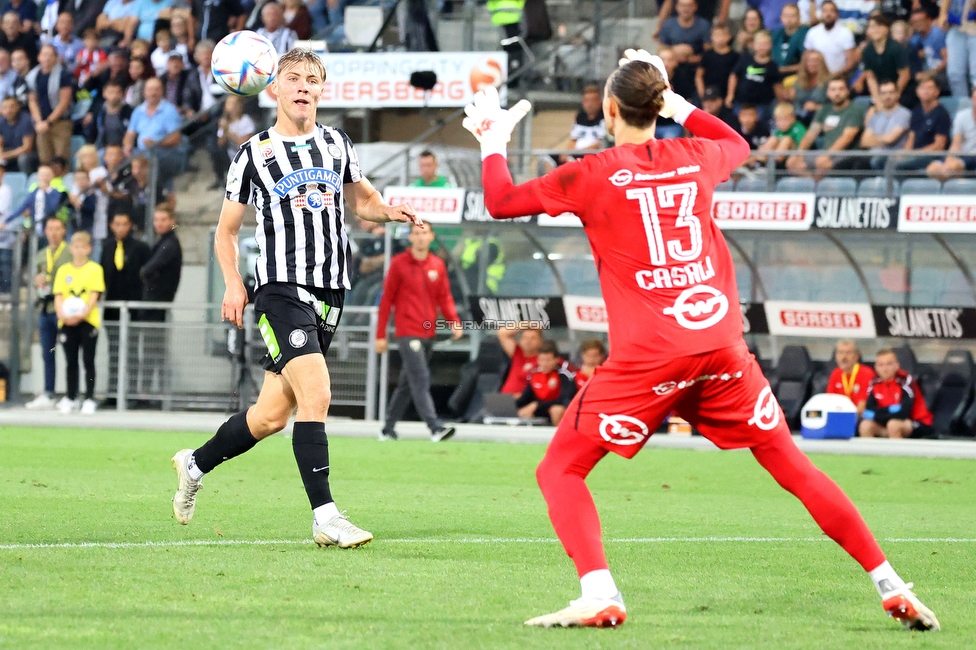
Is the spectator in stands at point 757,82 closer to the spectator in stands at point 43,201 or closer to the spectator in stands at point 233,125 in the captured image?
the spectator in stands at point 233,125

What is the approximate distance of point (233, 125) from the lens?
22.2 meters

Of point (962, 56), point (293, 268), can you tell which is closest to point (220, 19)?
point (962, 56)

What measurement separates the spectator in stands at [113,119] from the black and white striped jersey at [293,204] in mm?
17287

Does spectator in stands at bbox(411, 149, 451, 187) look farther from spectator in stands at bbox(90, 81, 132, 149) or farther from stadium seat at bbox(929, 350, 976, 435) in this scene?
stadium seat at bbox(929, 350, 976, 435)

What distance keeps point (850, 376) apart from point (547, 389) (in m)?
3.63

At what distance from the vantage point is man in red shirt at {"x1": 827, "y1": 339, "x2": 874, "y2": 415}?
17.4 m

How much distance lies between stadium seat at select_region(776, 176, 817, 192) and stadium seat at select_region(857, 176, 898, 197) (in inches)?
22.4

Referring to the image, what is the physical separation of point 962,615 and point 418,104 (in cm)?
1658

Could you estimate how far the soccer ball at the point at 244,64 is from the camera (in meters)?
9.29

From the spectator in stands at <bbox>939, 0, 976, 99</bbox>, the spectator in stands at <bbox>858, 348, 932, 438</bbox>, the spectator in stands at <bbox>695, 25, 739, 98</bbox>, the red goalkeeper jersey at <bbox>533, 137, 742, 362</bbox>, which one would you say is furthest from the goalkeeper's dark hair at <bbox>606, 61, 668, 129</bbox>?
the spectator in stands at <bbox>695, 25, 739, 98</bbox>

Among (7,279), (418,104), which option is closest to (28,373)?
(7,279)

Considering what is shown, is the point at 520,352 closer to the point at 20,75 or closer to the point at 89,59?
the point at 89,59

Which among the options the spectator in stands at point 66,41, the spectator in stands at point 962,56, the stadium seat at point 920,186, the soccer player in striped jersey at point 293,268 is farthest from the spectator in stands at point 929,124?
the spectator in stands at point 66,41

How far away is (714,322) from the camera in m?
5.07
